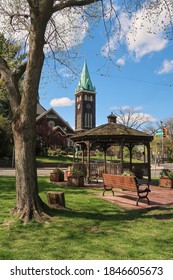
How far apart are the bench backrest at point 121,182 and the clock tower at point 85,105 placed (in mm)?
111763

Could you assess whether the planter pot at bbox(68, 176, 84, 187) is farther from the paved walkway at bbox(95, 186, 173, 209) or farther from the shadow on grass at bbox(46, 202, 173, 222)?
the shadow on grass at bbox(46, 202, 173, 222)

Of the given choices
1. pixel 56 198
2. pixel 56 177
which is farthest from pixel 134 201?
pixel 56 177

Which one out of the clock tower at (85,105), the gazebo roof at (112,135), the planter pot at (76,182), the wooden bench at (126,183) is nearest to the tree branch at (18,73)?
the wooden bench at (126,183)

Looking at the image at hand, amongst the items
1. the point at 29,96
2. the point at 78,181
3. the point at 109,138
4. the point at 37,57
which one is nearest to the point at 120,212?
the point at 29,96

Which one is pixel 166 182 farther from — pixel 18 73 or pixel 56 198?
pixel 18 73

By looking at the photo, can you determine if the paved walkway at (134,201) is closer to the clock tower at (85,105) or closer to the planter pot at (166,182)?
the planter pot at (166,182)

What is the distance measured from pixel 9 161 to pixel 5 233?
Answer: 33678 mm

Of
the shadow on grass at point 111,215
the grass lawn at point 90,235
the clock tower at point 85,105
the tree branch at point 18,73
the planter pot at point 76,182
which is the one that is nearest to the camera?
the grass lawn at point 90,235

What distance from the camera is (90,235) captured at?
679 centimetres

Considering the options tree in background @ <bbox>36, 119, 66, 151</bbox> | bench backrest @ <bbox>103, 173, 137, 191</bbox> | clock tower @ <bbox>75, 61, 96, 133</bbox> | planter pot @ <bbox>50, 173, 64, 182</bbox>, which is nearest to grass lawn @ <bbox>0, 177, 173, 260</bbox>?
bench backrest @ <bbox>103, 173, 137, 191</bbox>

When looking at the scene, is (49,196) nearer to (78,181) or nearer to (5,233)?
(5,233)

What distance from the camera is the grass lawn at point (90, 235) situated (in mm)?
5570

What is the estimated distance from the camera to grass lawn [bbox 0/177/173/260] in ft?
18.3

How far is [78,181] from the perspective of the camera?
17.0 metres
